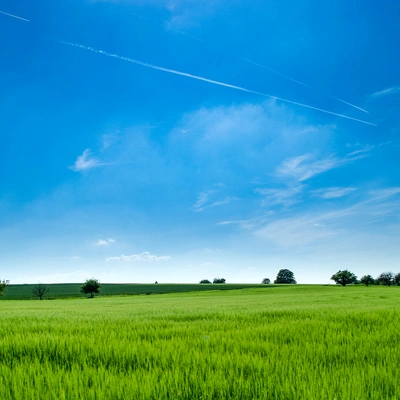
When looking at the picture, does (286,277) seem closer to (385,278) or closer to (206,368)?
(385,278)

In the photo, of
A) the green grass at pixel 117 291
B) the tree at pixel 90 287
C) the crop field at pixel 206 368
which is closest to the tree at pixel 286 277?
the green grass at pixel 117 291

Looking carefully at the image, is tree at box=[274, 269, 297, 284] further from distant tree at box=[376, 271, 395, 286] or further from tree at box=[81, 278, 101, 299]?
tree at box=[81, 278, 101, 299]

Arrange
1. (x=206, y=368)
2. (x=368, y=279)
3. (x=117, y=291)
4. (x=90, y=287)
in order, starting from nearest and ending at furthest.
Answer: (x=206, y=368) < (x=90, y=287) < (x=117, y=291) < (x=368, y=279)

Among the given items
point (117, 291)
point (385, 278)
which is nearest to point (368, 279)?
point (385, 278)

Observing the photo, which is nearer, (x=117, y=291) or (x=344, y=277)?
(x=117, y=291)

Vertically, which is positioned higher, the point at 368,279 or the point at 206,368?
the point at 206,368

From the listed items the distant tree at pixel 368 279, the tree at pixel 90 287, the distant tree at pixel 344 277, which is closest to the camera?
the tree at pixel 90 287

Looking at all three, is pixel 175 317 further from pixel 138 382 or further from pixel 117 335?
pixel 138 382

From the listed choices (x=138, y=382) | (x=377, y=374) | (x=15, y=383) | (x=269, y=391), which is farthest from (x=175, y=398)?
(x=377, y=374)

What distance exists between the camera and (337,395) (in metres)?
2.58

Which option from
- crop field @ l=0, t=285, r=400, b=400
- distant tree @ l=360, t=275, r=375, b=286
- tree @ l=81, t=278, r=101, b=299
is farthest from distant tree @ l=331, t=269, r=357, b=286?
crop field @ l=0, t=285, r=400, b=400

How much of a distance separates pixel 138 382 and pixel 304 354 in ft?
7.37

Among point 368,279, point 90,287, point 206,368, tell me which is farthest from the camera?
point 368,279

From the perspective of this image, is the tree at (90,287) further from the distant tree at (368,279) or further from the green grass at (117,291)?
the distant tree at (368,279)
